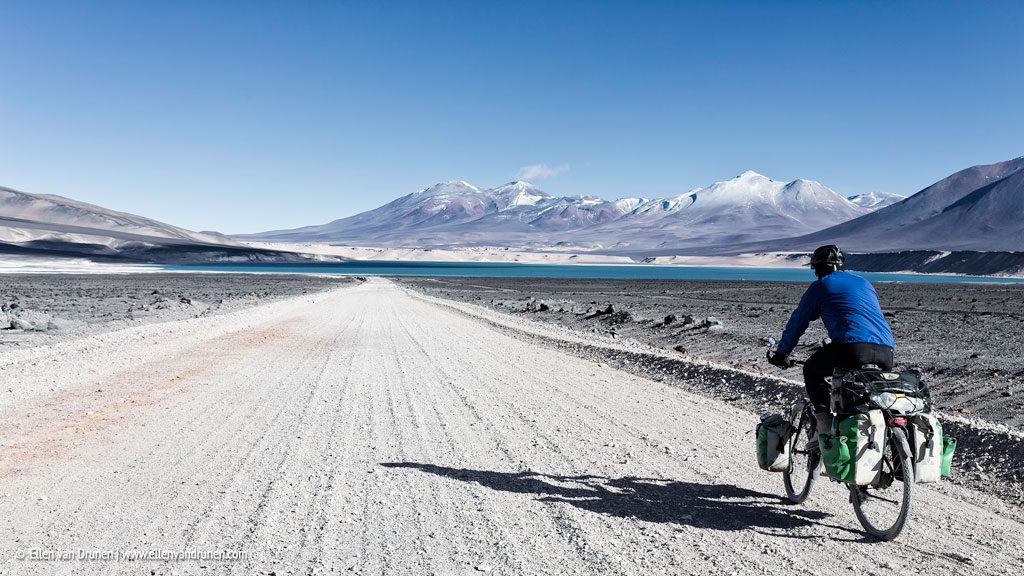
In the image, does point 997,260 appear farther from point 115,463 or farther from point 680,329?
point 115,463

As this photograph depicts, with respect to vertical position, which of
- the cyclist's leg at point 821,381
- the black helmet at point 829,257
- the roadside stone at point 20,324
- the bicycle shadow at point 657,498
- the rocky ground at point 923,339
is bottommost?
the rocky ground at point 923,339

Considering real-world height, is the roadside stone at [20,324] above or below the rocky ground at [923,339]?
above

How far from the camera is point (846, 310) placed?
5516mm

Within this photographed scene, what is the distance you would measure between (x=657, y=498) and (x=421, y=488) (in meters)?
2.01

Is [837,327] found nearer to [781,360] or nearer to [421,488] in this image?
[781,360]

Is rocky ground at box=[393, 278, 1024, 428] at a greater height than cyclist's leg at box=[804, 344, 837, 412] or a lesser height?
lesser

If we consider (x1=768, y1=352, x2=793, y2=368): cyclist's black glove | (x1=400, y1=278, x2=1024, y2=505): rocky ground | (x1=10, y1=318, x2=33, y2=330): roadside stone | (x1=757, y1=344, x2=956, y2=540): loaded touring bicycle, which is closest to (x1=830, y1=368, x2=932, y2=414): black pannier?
(x1=757, y1=344, x2=956, y2=540): loaded touring bicycle

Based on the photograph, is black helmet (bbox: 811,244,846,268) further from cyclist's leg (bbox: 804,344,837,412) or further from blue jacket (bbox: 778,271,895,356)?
cyclist's leg (bbox: 804,344,837,412)

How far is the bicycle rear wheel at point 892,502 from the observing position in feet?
17.1

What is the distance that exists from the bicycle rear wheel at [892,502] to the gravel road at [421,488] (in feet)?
0.41

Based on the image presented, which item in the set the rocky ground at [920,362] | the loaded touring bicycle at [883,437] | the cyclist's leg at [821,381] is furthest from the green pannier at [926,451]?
the rocky ground at [920,362]

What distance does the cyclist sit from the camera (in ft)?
17.7

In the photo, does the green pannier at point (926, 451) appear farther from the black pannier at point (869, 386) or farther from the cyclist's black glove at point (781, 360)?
the cyclist's black glove at point (781, 360)

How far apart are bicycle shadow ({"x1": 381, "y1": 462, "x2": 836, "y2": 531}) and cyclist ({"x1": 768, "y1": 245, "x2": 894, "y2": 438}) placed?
0.70 m
